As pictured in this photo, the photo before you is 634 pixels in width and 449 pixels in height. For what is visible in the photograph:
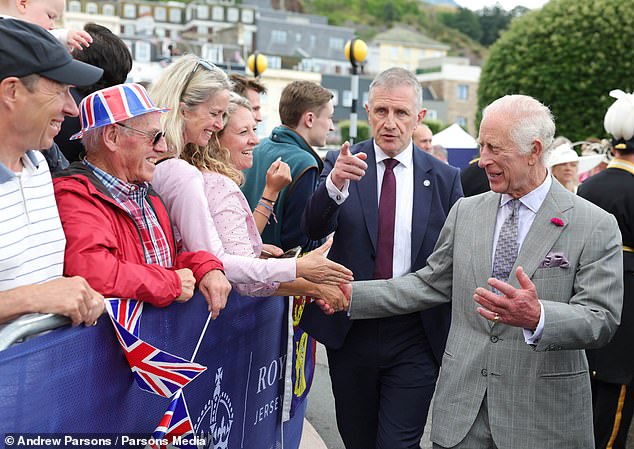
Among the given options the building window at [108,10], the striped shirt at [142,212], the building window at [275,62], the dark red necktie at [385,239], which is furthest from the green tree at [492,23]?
the striped shirt at [142,212]

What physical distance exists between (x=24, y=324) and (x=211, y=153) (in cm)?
199

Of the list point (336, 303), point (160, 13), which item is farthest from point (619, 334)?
point (160, 13)

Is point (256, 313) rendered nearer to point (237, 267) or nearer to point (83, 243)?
point (237, 267)

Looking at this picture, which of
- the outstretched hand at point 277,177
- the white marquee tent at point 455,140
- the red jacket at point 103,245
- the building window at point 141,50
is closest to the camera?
the red jacket at point 103,245

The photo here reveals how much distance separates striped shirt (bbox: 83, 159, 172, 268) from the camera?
9.33 feet

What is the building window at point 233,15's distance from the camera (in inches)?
4338

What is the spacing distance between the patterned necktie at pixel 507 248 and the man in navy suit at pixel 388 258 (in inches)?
26.5

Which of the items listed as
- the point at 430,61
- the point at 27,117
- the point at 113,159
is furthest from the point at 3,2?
the point at 430,61

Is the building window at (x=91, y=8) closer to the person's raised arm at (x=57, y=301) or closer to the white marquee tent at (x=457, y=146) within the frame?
the white marquee tent at (x=457, y=146)

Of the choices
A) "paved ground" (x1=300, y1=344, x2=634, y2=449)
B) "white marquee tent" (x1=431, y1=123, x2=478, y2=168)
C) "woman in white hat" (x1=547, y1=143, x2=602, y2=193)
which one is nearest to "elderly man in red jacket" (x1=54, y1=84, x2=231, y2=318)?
"paved ground" (x1=300, y1=344, x2=634, y2=449)

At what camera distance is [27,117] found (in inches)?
92.6

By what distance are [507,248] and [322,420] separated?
3421 mm

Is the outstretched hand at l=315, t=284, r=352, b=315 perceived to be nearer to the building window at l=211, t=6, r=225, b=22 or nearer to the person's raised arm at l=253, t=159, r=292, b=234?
the person's raised arm at l=253, t=159, r=292, b=234

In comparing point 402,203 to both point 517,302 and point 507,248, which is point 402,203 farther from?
point 517,302
